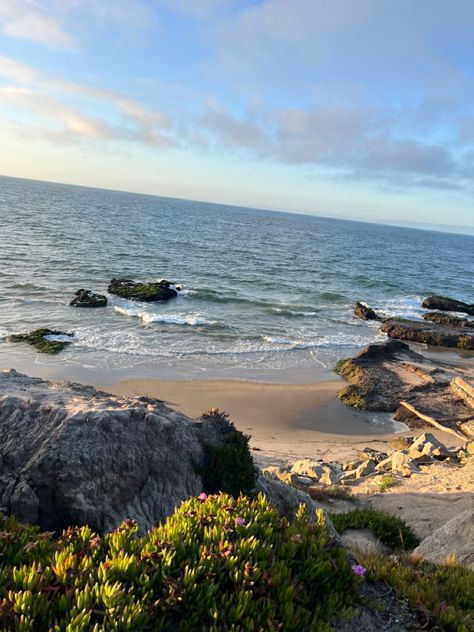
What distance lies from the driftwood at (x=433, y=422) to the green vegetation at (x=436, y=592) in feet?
39.8

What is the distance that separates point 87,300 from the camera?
32375 millimetres

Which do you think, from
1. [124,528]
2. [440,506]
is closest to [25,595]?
[124,528]

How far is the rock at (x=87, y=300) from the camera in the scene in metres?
31.9

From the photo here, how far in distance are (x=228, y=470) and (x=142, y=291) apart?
30066 millimetres

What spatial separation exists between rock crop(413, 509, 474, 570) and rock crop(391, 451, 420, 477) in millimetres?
4211

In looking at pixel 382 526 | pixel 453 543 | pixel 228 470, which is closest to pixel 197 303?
pixel 382 526

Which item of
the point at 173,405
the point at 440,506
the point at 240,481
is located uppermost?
the point at 240,481

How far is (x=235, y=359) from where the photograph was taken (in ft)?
81.1

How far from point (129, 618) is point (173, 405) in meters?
15.7

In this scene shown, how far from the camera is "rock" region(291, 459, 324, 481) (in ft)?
43.6

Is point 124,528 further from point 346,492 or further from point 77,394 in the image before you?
→ point 346,492

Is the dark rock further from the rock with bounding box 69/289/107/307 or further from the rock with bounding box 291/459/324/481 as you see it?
the rock with bounding box 291/459/324/481

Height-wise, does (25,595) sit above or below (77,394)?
above

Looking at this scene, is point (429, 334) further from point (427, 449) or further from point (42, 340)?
point (42, 340)
